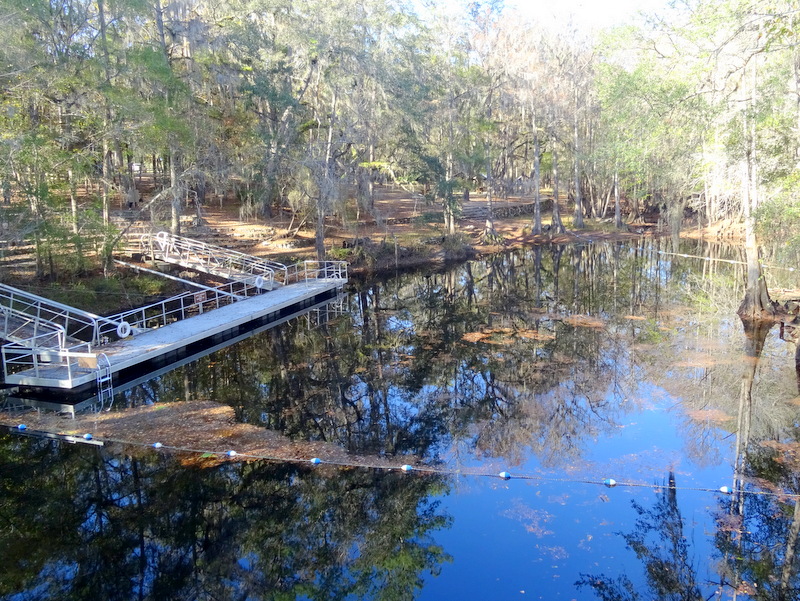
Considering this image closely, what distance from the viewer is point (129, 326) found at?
1534 cm

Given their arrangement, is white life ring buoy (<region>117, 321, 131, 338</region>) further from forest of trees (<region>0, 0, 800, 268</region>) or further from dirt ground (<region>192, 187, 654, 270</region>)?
dirt ground (<region>192, 187, 654, 270</region>)

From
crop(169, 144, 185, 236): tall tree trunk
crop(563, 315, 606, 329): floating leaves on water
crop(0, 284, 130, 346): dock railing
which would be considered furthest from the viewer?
crop(169, 144, 185, 236): tall tree trunk

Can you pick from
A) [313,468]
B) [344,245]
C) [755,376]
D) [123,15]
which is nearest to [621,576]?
[313,468]

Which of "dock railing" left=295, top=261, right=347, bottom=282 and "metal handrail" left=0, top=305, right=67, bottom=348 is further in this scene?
"dock railing" left=295, top=261, right=347, bottom=282

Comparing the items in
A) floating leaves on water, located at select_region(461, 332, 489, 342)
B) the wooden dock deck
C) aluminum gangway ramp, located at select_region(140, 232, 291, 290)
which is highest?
aluminum gangway ramp, located at select_region(140, 232, 291, 290)

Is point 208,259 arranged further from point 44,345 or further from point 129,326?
point 44,345

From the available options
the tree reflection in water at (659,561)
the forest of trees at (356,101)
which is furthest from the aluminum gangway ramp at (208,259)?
the tree reflection in water at (659,561)

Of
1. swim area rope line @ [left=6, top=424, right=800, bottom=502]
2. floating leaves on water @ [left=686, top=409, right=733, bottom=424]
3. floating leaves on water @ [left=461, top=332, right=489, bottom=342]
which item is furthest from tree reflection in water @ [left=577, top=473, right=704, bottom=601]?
floating leaves on water @ [left=461, top=332, right=489, bottom=342]

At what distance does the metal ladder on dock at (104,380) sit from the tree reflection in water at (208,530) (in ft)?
8.90

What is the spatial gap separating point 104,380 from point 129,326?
8.48 ft

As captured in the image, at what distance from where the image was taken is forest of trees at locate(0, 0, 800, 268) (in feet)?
49.5

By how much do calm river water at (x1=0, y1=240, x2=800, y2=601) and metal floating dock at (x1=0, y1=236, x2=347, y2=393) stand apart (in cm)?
90

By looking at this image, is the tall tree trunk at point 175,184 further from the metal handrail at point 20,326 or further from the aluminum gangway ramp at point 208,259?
the metal handrail at point 20,326

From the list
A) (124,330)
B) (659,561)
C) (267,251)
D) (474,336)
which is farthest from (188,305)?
(659,561)
